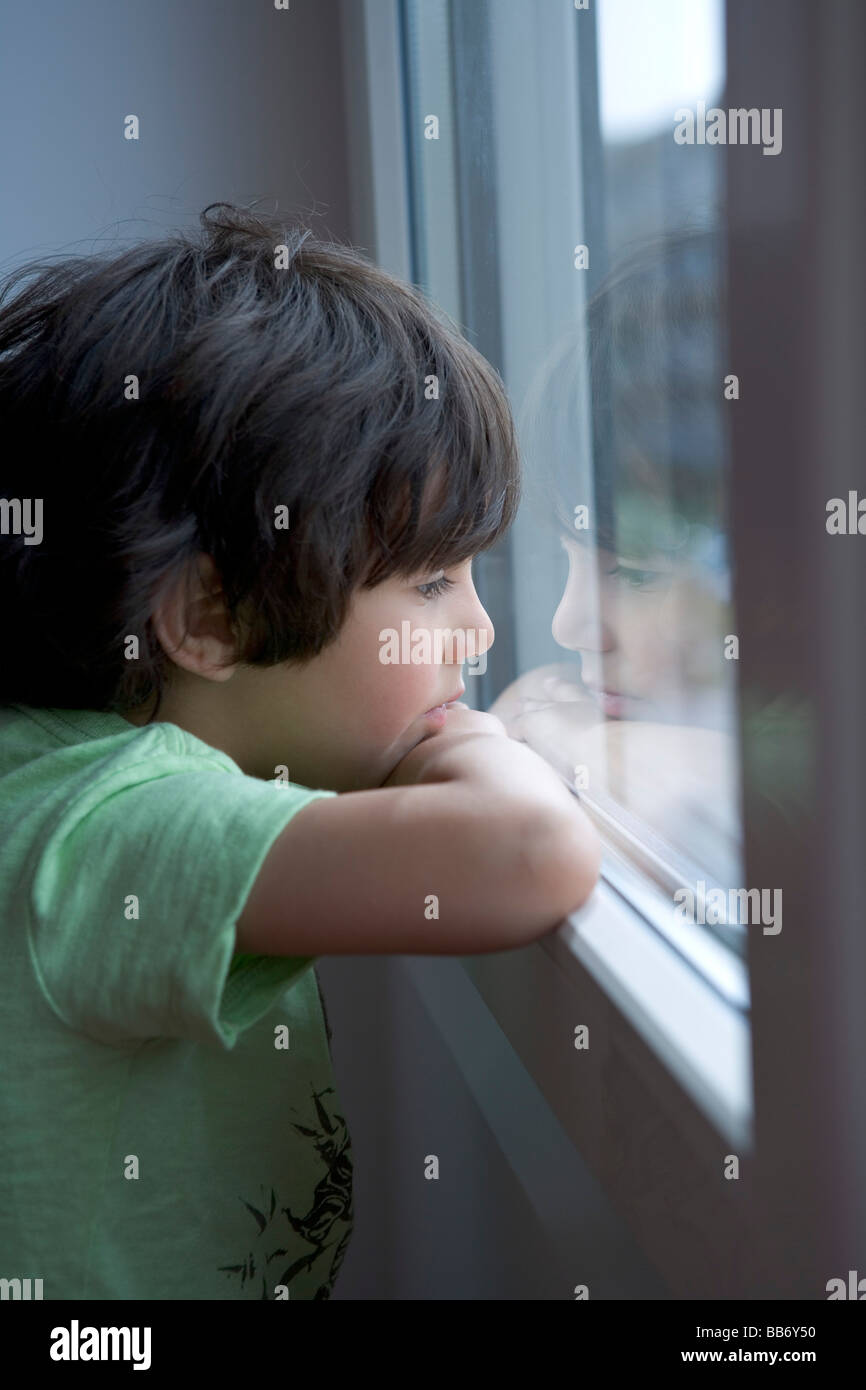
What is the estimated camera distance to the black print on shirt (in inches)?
31.1

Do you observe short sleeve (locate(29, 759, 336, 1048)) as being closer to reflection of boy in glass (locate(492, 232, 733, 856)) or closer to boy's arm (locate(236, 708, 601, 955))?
boy's arm (locate(236, 708, 601, 955))

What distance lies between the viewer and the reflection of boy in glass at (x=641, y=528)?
2.34 ft

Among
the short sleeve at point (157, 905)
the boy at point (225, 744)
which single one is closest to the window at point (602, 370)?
the boy at point (225, 744)

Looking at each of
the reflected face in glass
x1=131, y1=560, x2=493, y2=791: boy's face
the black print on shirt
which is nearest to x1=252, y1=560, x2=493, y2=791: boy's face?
x1=131, y1=560, x2=493, y2=791: boy's face

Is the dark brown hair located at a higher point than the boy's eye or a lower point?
higher

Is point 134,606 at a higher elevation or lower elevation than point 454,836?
higher

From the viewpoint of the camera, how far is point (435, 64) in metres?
1.18

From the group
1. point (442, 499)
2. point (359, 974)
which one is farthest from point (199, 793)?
point (359, 974)

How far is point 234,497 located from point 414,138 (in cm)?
72

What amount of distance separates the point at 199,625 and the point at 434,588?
0.16 meters

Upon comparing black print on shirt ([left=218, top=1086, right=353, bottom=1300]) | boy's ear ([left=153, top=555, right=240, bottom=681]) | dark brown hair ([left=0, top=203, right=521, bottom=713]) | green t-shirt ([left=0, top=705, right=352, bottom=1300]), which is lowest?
black print on shirt ([left=218, top=1086, right=353, bottom=1300])

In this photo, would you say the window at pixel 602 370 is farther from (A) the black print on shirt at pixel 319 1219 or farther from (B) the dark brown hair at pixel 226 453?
(A) the black print on shirt at pixel 319 1219

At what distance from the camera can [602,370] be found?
89cm
